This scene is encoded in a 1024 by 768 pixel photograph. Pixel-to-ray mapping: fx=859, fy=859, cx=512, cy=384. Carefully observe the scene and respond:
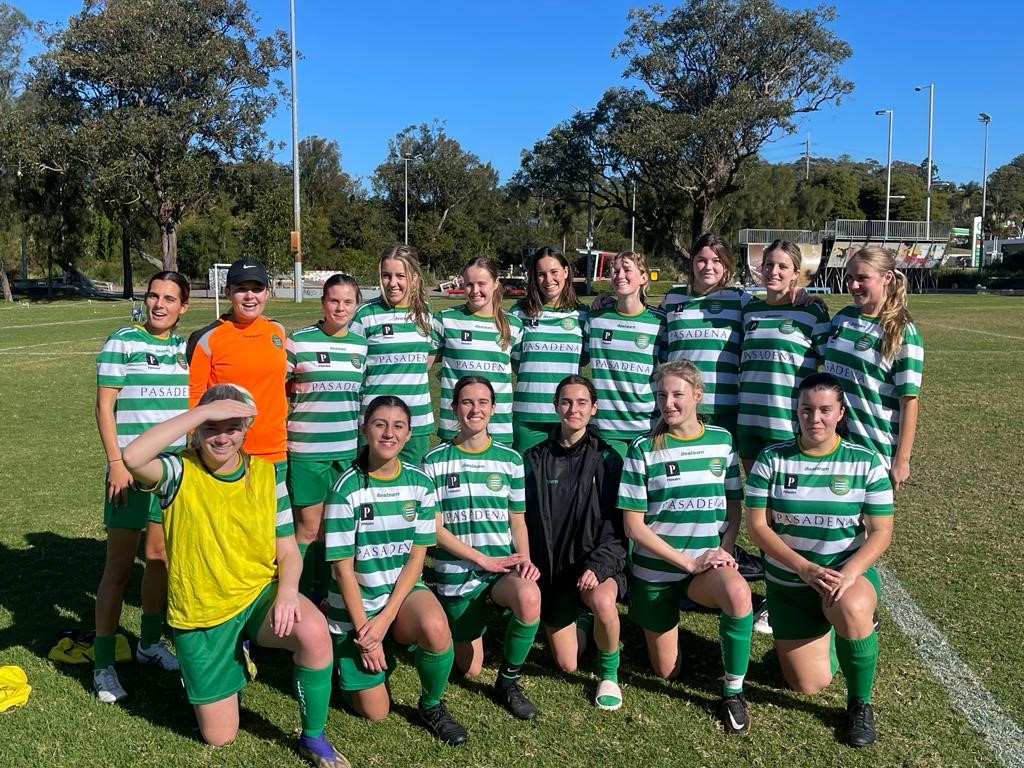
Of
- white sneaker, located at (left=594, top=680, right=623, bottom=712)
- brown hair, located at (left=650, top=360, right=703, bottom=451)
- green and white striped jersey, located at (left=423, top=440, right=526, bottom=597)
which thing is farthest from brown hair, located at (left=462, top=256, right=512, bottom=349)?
white sneaker, located at (left=594, top=680, right=623, bottom=712)

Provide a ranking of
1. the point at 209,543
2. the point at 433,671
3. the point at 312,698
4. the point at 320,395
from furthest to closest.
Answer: the point at 320,395 < the point at 433,671 < the point at 209,543 < the point at 312,698

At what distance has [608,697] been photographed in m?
3.52

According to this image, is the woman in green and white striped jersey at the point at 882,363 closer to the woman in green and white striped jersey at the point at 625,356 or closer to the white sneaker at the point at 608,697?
the woman in green and white striped jersey at the point at 625,356

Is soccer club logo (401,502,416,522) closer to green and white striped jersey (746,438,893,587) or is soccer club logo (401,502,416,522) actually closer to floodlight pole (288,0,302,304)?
green and white striped jersey (746,438,893,587)

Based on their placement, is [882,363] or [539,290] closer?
[882,363]

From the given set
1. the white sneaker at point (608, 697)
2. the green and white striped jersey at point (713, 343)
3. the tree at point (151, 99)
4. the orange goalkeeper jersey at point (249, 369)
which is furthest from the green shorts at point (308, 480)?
the tree at point (151, 99)

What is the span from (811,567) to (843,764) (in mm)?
714

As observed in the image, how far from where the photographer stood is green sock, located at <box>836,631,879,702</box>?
10.8ft

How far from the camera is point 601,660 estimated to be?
3.63m

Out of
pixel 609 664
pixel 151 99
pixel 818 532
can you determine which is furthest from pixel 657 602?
pixel 151 99

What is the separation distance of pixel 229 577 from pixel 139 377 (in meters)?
1.04

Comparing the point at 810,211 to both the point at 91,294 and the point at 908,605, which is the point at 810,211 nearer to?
the point at 91,294

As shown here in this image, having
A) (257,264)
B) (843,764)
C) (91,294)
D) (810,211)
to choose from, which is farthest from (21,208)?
(810,211)

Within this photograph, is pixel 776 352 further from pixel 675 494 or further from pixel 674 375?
pixel 675 494
